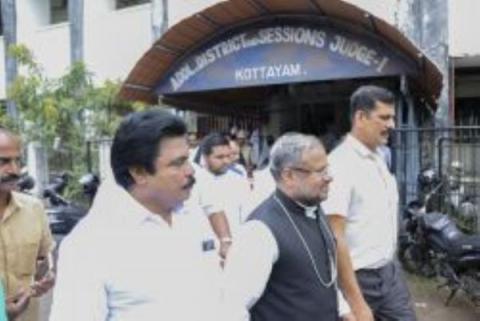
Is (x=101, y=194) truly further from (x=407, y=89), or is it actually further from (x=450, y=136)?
(x=407, y=89)

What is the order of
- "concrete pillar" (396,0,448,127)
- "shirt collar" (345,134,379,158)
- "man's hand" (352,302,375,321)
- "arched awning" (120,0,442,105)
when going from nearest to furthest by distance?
1. "man's hand" (352,302,375,321)
2. "shirt collar" (345,134,379,158)
3. "arched awning" (120,0,442,105)
4. "concrete pillar" (396,0,448,127)

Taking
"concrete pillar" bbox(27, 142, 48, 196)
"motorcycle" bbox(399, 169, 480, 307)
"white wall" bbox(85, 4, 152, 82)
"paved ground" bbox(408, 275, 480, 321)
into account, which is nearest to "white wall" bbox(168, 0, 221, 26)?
"white wall" bbox(85, 4, 152, 82)

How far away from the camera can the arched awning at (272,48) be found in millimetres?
9461

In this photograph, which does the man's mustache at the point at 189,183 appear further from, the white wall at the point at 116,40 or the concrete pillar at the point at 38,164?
the white wall at the point at 116,40

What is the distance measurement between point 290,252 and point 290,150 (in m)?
0.49

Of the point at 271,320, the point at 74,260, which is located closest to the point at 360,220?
the point at 271,320

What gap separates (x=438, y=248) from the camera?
7723mm

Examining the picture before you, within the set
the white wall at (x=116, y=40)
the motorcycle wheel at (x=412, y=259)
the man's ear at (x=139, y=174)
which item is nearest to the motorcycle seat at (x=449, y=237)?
the motorcycle wheel at (x=412, y=259)

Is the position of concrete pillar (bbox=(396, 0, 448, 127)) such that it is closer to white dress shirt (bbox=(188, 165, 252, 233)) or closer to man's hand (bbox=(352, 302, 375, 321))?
white dress shirt (bbox=(188, 165, 252, 233))

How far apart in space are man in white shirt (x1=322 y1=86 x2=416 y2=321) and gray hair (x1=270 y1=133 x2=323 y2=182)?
0.77 meters

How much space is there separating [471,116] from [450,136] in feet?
15.2

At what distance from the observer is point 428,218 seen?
8008 millimetres

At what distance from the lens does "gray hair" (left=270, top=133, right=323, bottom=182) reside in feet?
11.9

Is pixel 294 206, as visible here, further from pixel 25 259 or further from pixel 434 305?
pixel 434 305
